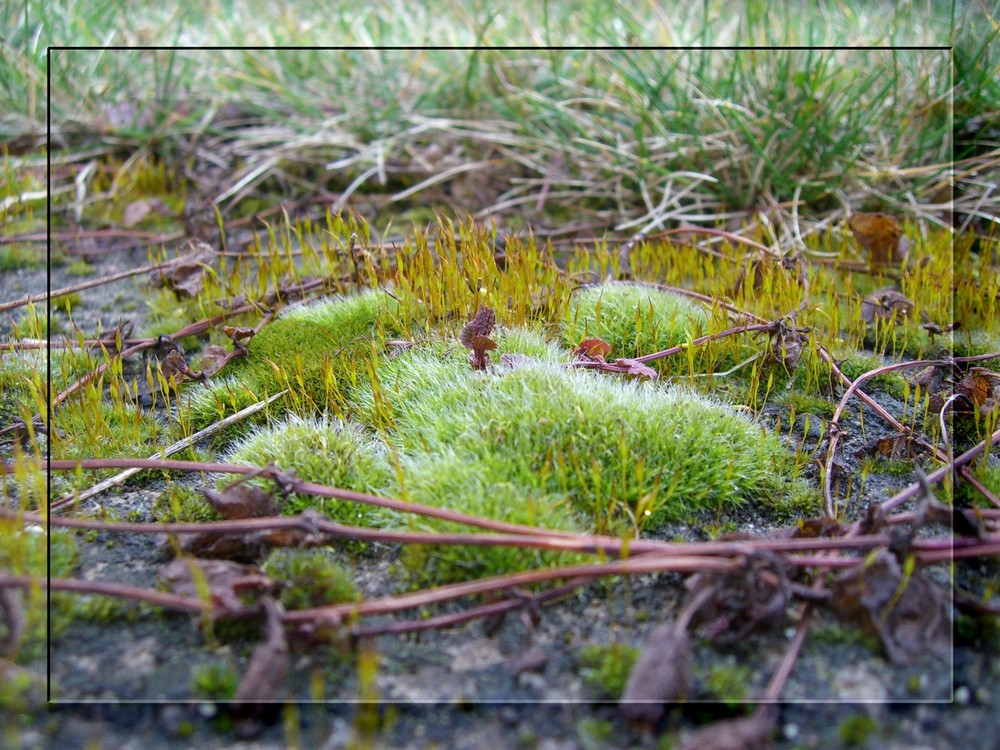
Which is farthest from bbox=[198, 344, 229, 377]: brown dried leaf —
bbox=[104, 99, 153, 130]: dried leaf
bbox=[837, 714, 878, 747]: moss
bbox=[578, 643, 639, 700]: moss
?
bbox=[104, 99, 153, 130]: dried leaf

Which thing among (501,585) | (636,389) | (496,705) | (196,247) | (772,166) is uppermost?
(772,166)

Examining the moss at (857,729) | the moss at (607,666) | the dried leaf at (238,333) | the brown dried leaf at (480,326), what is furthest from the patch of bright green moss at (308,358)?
the moss at (857,729)

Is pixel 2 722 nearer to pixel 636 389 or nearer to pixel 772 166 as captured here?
pixel 636 389

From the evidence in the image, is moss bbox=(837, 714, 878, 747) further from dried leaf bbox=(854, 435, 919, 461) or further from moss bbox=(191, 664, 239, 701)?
moss bbox=(191, 664, 239, 701)

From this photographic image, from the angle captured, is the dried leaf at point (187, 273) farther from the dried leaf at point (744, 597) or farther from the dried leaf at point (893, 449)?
the dried leaf at point (893, 449)

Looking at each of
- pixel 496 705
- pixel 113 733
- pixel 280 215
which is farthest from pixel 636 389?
pixel 280 215

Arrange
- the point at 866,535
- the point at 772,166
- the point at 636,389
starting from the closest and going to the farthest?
the point at 866,535, the point at 636,389, the point at 772,166

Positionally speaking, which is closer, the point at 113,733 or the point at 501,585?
the point at 113,733
